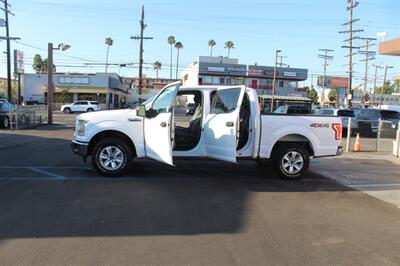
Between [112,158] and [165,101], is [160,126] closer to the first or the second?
[165,101]

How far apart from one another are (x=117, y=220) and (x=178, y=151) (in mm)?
3486

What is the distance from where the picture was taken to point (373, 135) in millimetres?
24234

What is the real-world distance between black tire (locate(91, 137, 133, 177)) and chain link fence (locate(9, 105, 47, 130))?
51.9ft

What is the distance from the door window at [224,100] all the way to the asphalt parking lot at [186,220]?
1.54 m

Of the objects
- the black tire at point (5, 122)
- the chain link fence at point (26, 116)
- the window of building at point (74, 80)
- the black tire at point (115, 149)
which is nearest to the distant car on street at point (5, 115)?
the black tire at point (5, 122)

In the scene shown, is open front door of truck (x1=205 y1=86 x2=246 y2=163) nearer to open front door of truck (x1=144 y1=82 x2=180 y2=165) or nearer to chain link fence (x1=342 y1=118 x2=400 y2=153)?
open front door of truck (x1=144 y1=82 x2=180 y2=165)

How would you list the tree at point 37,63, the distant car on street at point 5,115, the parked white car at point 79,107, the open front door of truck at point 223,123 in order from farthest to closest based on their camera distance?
1. the tree at point 37,63
2. the parked white car at point 79,107
3. the distant car on street at point 5,115
4. the open front door of truck at point 223,123

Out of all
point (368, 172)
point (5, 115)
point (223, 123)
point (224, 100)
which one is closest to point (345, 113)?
point (368, 172)

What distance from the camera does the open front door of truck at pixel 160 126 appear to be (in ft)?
28.7

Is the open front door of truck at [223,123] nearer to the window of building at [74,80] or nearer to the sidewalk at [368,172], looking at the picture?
the sidewalk at [368,172]

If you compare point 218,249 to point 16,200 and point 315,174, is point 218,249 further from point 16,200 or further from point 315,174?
point 315,174

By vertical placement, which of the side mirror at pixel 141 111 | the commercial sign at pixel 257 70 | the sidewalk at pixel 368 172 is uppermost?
the commercial sign at pixel 257 70

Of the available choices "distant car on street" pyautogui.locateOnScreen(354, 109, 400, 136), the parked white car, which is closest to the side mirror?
"distant car on street" pyautogui.locateOnScreen(354, 109, 400, 136)

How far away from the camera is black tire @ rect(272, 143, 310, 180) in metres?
9.86
